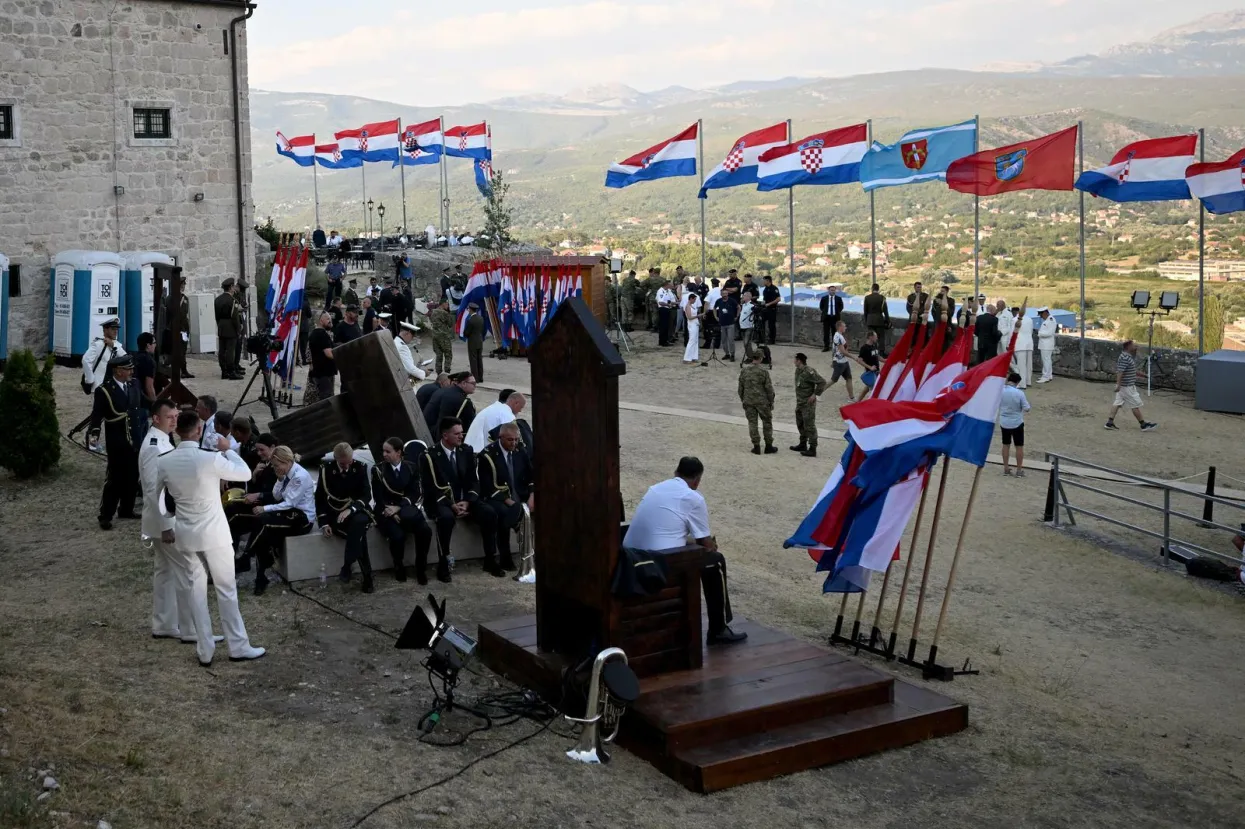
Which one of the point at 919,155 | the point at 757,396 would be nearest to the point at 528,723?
the point at 757,396

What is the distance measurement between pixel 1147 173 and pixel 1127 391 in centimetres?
515

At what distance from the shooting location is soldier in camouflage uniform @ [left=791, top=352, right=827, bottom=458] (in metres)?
18.5

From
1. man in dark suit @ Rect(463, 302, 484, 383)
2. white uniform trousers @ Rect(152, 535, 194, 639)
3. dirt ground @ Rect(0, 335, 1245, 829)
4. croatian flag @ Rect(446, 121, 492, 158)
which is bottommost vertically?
dirt ground @ Rect(0, 335, 1245, 829)

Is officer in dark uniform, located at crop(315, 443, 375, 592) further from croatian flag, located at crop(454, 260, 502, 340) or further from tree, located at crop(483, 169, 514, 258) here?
tree, located at crop(483, 169, 514, 258)

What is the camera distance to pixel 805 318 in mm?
30266

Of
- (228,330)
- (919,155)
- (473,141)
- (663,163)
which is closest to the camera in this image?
(228,330)

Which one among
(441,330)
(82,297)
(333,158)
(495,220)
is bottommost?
(441,330)

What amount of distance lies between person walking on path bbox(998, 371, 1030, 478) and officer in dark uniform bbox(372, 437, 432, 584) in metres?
9.73

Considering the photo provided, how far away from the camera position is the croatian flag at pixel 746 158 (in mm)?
29812

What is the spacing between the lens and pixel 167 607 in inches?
372

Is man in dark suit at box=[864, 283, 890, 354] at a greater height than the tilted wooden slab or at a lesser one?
greater

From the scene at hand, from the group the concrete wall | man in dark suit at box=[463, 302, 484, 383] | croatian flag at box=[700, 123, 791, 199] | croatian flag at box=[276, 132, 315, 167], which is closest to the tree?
croatian flag at box=[700, 123, 791, 199]

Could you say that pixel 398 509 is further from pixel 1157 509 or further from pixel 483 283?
pixel 483 283

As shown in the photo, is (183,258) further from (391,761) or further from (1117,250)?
(1117,250)
